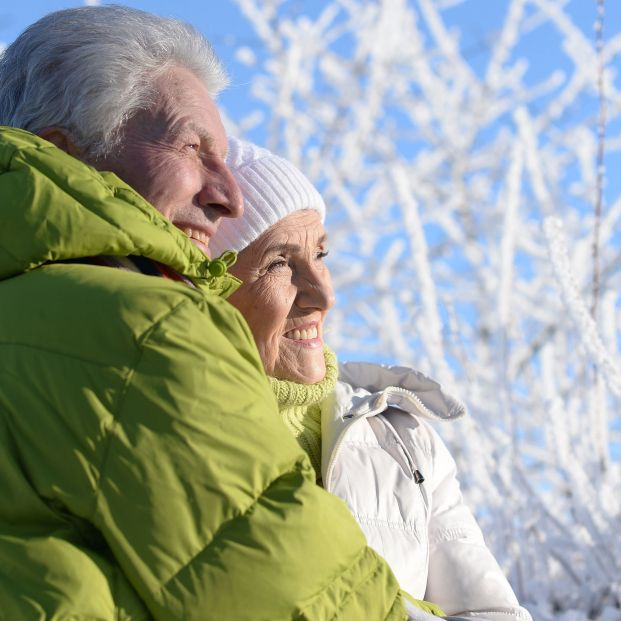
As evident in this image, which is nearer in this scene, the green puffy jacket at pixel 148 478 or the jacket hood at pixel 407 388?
the green puffy jacket at pixel 148 478

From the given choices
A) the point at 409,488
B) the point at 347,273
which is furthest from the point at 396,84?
the point at 409,488

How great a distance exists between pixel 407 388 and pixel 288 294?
1.26ft

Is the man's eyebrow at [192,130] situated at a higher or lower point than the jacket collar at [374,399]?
higher

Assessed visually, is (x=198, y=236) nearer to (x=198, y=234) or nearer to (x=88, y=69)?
(x=198, y=234)

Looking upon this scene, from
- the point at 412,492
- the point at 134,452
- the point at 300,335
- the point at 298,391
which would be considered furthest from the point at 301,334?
the point at 134,452

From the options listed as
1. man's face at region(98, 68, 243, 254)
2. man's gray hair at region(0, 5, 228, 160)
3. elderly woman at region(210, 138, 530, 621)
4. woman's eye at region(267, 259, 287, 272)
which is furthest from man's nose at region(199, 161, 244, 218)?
woman's eye at region(267, 259, 287, 272)

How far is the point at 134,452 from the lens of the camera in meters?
1.29

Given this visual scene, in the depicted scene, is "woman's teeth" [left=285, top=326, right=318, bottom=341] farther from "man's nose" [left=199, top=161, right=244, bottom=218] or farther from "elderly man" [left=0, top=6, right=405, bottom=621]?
"elderly man" [left=0, top=6, right=405, bottom=621]

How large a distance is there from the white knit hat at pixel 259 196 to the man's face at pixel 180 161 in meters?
0.70

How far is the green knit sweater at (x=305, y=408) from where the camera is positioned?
2.64 metres

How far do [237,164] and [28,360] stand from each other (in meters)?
1.70

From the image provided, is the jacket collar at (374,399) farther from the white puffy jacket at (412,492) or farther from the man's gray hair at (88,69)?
the man's gray hair at (88,69)

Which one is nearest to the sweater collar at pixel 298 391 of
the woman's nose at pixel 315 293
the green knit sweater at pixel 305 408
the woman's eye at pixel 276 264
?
the green knit sweater at pixel 305 408

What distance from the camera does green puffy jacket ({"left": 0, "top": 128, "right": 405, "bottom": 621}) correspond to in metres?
1.28
